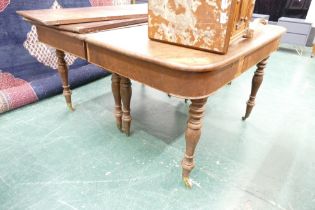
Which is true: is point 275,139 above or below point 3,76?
below

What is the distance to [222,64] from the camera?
38.1 inches

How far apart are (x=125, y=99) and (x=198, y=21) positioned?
29.8 inches

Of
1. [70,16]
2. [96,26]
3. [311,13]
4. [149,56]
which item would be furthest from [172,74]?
[311,13]

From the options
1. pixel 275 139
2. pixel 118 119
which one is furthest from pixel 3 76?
pixel 275 139

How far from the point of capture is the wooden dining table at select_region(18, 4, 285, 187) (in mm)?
991

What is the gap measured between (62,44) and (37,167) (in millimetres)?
764

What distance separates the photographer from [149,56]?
39.9 inches

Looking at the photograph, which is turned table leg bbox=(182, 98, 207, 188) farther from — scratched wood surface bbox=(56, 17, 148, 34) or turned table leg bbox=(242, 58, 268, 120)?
turned table leg bbox=(242, 58, 268, 120)

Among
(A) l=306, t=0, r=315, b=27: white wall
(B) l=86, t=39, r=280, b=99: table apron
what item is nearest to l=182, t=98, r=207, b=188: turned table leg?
(B) l=86, t=39, r=280, b=99: table apron

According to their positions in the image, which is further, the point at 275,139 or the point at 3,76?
the point at 3,76

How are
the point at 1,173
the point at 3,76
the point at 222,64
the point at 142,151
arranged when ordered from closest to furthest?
the point at 222,64
the point at 1,173
the point at 142,151
the point at 3,76

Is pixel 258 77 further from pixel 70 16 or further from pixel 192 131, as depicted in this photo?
pixel 70 16

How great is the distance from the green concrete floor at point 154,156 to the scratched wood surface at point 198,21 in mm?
787

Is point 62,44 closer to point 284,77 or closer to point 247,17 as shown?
point 247,17
